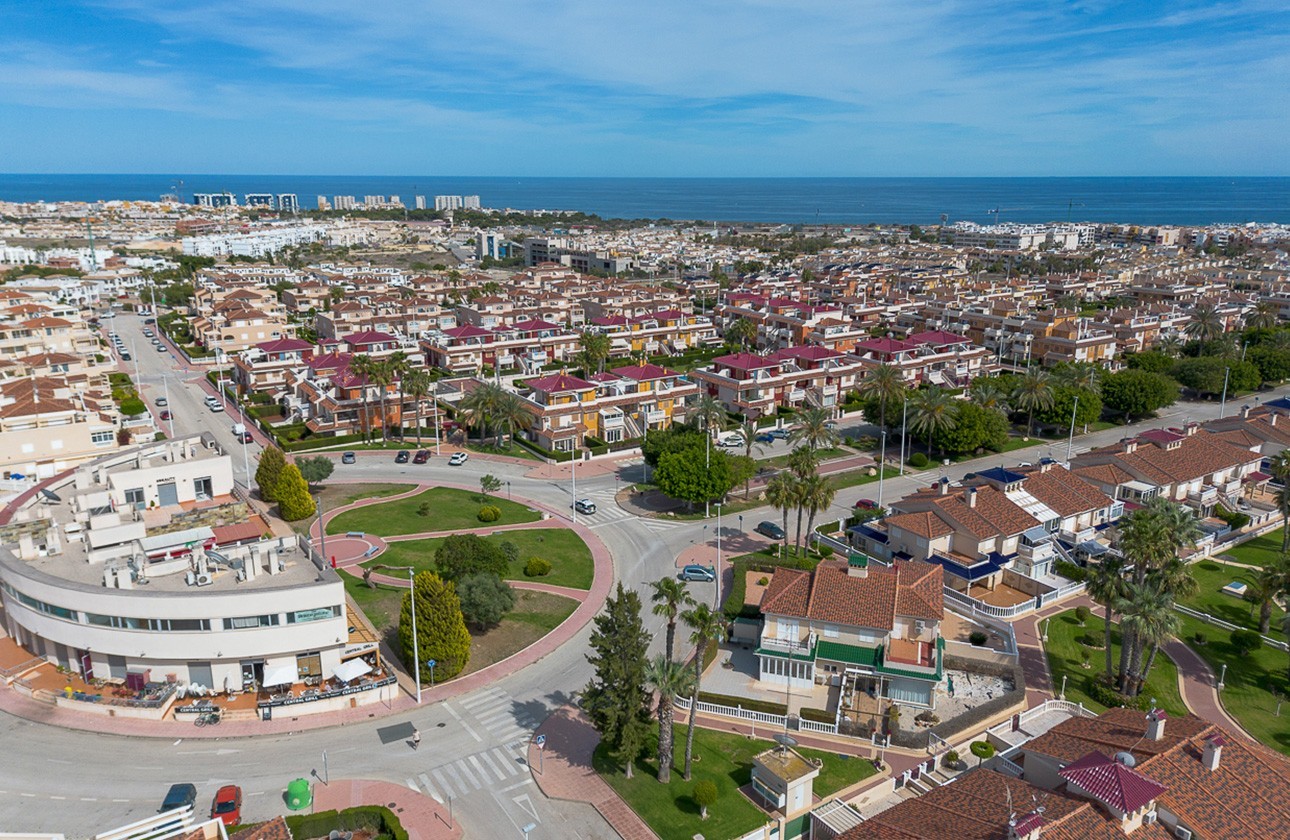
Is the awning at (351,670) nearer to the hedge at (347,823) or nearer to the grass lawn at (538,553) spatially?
the hedge at (347,823)

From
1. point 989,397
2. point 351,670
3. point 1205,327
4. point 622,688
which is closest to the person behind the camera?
point 622,688

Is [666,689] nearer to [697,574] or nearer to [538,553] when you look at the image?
[697,574]

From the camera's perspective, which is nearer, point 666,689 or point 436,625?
point 666,689

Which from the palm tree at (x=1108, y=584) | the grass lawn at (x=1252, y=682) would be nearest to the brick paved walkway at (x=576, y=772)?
the palm tree at (x=1108, y=584)

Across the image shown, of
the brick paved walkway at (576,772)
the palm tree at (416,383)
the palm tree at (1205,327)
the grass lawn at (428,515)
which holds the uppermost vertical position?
the palm tree at (1205,327)

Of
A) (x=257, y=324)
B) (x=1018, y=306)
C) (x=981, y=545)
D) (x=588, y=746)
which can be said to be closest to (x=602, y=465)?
(x=981, y=545)

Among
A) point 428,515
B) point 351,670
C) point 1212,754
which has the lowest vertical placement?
point 428,515

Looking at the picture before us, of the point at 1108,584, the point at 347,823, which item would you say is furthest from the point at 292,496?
the point at 1108,584
